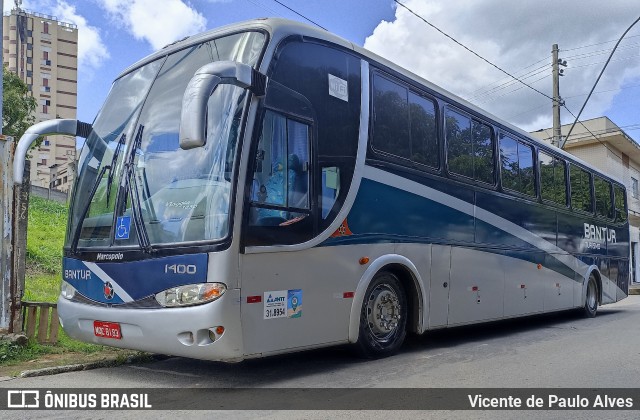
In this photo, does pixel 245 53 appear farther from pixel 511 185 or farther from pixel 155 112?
Answer: pixel 511 185

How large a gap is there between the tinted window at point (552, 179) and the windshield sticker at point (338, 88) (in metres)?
6.33

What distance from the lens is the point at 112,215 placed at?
590 centimetres

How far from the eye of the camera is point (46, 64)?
104m

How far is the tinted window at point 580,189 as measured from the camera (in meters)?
13.3

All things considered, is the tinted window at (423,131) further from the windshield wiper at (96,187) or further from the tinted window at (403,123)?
the windshield wiper at (96,187)

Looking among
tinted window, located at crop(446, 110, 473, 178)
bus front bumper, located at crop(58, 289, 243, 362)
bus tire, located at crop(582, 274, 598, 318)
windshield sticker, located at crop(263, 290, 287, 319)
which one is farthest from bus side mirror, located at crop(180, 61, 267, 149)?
bus tire, located at crop(582, 274, 598, 318)

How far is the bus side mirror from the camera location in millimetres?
4742

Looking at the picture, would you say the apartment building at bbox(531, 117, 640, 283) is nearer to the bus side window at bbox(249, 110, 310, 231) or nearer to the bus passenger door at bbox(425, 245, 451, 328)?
the bus passenger door at bbox(425, 245, 451, 328)

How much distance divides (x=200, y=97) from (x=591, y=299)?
12.3 m

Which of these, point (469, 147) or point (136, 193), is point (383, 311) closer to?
point (136, 193)

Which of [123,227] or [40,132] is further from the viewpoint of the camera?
[40,132]

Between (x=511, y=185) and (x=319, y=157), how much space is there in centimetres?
532

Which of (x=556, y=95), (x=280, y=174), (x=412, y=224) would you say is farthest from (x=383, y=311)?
(x=556, y=95)

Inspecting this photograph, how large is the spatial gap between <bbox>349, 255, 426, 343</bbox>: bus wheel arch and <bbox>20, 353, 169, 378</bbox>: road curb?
7.91ft
